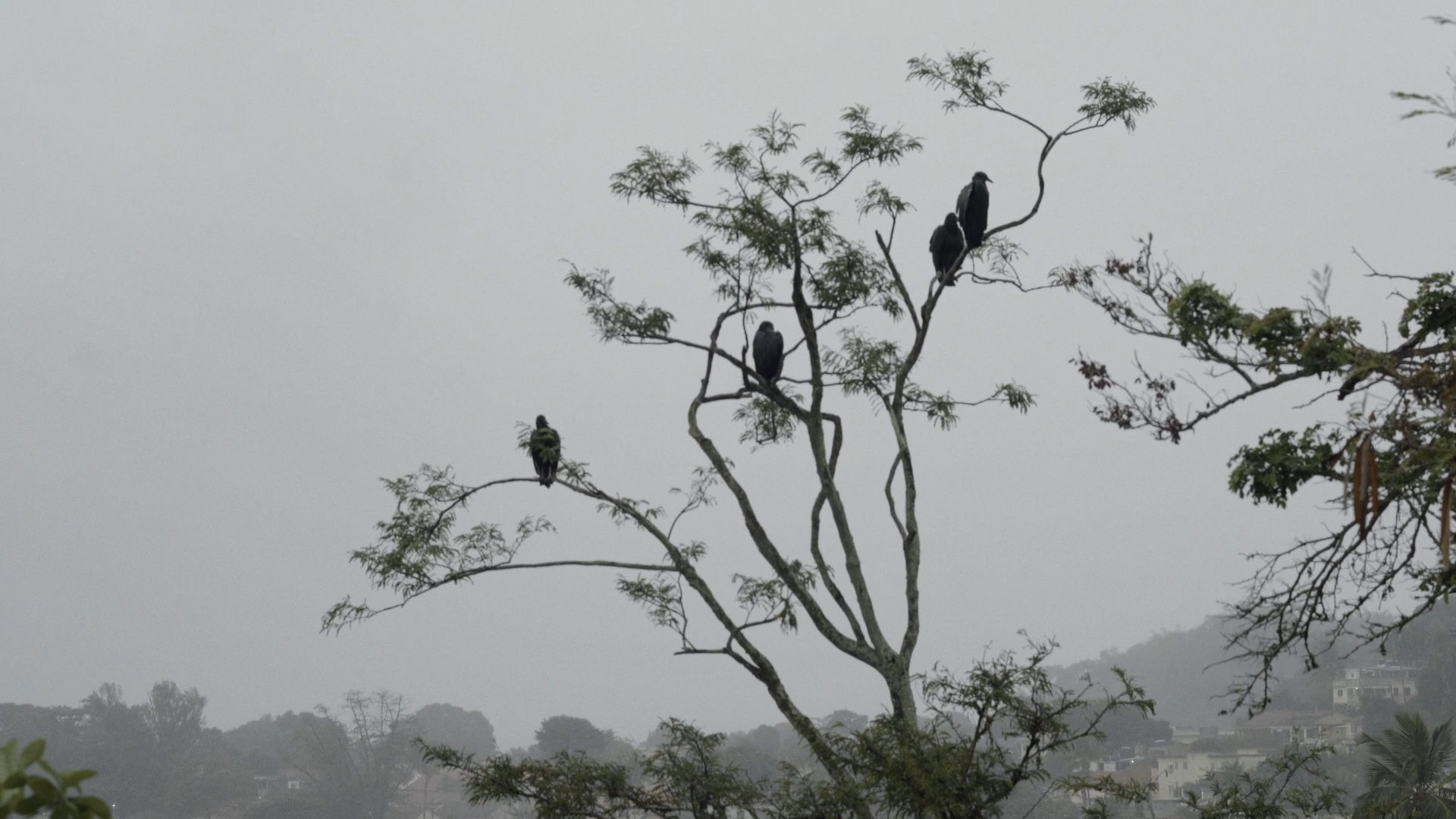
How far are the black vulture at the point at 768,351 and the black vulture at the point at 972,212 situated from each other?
1647 mm

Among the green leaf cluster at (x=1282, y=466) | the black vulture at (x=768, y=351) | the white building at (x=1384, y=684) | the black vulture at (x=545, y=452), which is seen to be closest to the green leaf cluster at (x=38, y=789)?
the green leaf cluster at (x=1282, y=466)

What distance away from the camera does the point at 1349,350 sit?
4598mm

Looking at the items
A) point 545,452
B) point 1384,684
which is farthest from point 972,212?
point 1384,684

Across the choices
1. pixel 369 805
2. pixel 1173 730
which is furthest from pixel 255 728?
pixel 1173 730

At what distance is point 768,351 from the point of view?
926cm

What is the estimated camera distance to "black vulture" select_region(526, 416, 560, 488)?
350 inches

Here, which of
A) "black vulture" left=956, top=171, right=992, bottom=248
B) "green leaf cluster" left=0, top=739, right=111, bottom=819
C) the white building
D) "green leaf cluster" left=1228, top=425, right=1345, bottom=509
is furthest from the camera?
the white building

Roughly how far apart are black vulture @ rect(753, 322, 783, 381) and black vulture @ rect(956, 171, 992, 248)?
1.65 meters

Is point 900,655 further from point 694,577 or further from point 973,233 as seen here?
point 973,233

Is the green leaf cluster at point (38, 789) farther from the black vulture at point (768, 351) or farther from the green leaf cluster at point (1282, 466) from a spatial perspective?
the black vulture at point (768, 351)

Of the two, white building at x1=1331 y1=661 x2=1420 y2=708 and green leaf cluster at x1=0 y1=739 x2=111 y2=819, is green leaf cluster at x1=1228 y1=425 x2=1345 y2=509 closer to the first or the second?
green leaf cluster at x1=0 y1=739 x2=111 y2=819

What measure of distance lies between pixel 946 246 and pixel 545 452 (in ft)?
11.3

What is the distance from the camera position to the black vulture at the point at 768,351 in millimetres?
9258

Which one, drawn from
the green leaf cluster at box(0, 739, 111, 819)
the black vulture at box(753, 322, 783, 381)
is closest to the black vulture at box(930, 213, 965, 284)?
the black vulture at box(753, 322, 783, 381)
